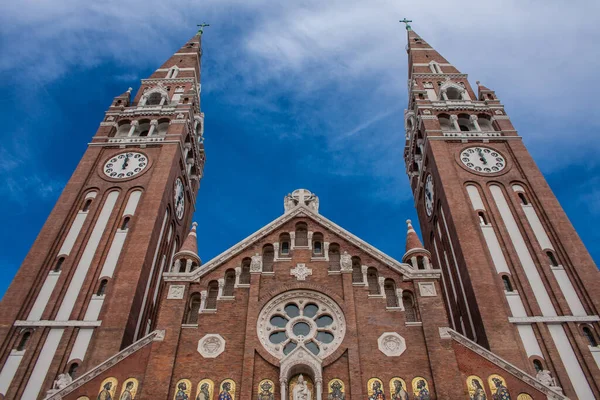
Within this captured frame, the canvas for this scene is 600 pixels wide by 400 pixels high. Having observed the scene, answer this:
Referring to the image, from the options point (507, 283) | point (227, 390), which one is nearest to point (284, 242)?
point (227, 390)

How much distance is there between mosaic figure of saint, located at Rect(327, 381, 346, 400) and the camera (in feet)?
67.2

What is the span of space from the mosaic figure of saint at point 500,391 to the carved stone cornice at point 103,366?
43.8 ft

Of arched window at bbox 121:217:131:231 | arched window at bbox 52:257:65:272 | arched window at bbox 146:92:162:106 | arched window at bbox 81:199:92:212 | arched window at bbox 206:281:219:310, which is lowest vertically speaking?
arched window at bbox 206:281:219:310

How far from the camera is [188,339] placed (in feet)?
74.3

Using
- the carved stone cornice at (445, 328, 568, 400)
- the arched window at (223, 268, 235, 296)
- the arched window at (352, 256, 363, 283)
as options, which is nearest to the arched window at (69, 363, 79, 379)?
the arched window at (223, 268, 235, 296)

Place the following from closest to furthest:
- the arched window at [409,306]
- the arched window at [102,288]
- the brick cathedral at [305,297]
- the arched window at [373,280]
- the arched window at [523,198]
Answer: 1. the brick cathedral at [305,297]
2. the arched window at [409,306]
3. the arched window at [373,280]
4. the arched window at [102,288]
5. the arched window at [523,198]

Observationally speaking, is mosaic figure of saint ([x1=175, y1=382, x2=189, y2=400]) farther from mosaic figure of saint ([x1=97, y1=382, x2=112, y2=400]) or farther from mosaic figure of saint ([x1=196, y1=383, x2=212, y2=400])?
mosaic figure of saint ([x1=97, y1=382, x2=112, y2=400])

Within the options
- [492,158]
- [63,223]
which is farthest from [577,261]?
[63,223]

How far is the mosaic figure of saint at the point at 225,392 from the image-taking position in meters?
20.5

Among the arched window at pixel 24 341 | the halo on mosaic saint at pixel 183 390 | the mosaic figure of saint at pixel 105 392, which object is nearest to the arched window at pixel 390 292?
the halo on mosaic saint at pixel 183 390

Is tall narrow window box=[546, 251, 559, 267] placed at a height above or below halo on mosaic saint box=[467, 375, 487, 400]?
above

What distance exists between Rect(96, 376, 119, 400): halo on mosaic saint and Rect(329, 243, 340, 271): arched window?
1042 cm

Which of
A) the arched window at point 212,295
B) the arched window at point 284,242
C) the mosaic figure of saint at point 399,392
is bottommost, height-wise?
the mosaic figure of saint at point 399,392

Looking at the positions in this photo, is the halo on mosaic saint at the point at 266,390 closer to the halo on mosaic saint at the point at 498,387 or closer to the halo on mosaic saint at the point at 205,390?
the halo on mosaic saint at the point at 205,390
